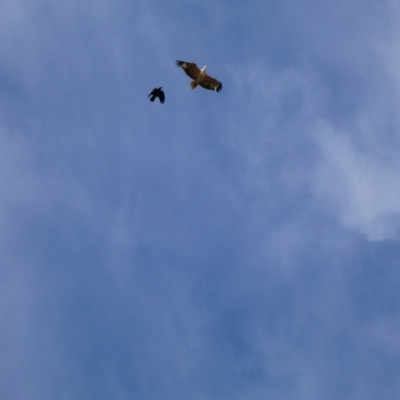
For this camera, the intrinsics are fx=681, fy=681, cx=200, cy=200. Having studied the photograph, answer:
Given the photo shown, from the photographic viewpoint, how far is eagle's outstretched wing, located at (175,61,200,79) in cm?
6112

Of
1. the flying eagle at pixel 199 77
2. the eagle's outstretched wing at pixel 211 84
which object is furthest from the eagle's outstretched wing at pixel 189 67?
the eagle's outstretched wing at pixel 211 84

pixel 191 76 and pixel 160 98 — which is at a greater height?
pixel 191 76

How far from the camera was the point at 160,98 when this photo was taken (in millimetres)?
60562

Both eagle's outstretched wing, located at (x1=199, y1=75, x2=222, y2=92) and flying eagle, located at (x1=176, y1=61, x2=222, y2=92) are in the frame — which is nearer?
flying eagle, located at (x1=176, y1=61, x2=222, y2=92)

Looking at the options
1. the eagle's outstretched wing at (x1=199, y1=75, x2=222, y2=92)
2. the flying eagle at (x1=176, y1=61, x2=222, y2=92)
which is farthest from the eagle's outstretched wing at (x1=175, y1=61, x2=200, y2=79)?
the eagle's outstretched wing at (x1=199, y1=75, x2=222, y2=92)

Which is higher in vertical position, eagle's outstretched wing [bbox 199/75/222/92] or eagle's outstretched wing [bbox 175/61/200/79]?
eagle's outstretched wing [bbox 199/75/222/92]

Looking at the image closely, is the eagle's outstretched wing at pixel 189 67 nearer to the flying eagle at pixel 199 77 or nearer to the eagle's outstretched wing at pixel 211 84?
the flying eagle at pixel 199 77

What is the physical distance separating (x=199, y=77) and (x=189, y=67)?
5.18 feet

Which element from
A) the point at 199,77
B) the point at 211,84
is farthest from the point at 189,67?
the point at 211,84

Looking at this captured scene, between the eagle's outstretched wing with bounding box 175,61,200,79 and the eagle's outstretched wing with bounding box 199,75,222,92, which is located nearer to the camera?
the eagle's outstretched wing with bounding box 175,61,200,79

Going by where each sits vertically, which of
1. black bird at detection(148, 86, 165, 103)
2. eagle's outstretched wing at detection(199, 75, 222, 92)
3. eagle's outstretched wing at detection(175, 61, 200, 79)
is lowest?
black bird at detection(148, 86, 165, 103)

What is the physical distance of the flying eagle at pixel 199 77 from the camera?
6120cm

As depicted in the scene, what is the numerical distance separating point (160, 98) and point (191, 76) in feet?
12.9

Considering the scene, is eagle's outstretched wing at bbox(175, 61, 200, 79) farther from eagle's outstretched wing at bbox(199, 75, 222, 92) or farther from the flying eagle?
eagle's outstretched wing at bbox(199, 75, 222, 92)
